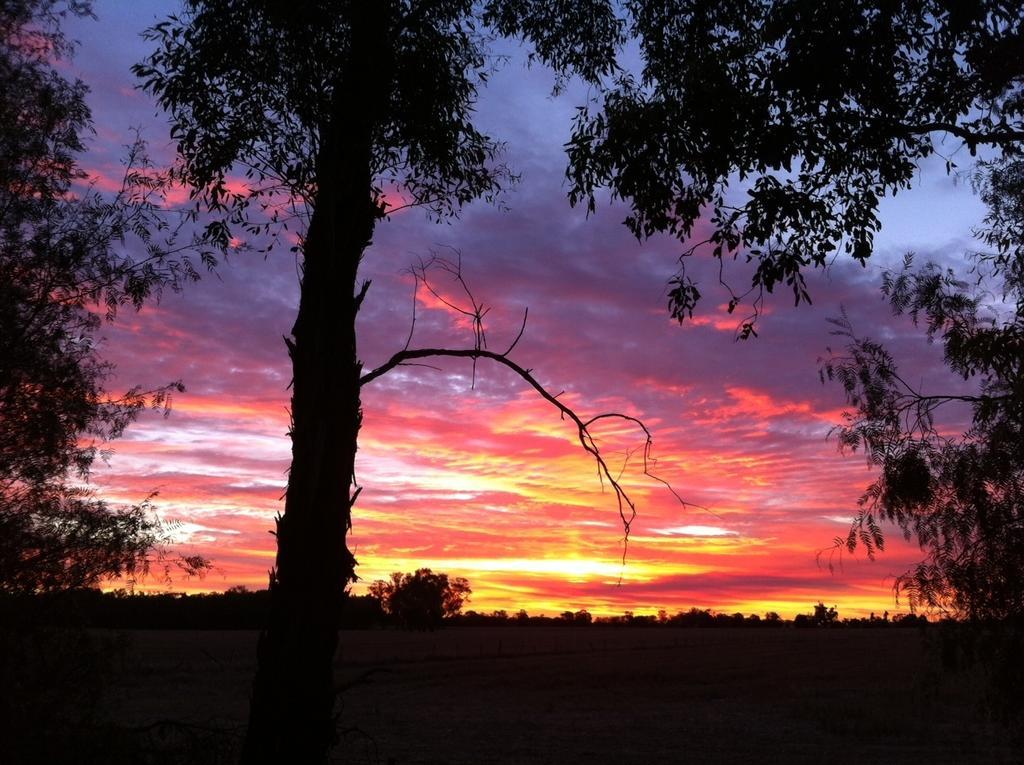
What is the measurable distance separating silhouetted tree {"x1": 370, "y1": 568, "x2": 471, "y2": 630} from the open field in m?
46.4

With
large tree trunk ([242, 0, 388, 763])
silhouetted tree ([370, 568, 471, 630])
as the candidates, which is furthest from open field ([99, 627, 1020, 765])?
silhouetted tree ([370, 568, 471, 630])

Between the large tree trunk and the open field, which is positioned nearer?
the large tree trunk

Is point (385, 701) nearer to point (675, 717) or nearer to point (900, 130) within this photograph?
Answer: point (675, 717)

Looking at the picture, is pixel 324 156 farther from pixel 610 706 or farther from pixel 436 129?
pixel 610 706

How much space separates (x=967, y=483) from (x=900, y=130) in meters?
5.10

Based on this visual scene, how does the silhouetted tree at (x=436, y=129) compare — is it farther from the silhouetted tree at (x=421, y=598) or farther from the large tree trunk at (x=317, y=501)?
the silhouetted tree at (x=421, y=598)

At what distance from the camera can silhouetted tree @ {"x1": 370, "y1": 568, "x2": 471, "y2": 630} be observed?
121m

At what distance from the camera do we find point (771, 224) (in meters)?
8.44

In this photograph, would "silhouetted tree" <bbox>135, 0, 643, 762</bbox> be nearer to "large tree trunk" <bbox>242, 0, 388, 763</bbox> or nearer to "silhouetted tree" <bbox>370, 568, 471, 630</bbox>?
"large tree trunk" <bbox>242, 0, 388, 763</bbox>

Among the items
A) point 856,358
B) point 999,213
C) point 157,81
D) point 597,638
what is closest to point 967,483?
point 856,358

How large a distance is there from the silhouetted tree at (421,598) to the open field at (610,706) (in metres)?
46.4

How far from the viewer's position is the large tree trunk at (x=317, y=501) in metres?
6.55

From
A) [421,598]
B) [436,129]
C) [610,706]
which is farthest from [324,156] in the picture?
[421,598]

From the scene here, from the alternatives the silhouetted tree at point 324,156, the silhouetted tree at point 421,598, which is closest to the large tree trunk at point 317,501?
the silhouetted tree at point 324,156
